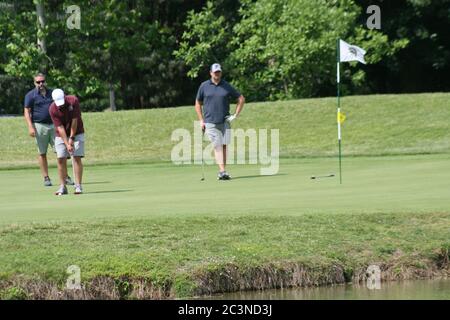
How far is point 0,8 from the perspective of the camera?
5062cm

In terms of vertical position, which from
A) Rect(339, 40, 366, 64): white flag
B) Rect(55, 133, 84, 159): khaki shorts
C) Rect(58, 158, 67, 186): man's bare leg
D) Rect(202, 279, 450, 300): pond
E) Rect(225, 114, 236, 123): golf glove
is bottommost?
Rect(202, 279, 450, 300): pond

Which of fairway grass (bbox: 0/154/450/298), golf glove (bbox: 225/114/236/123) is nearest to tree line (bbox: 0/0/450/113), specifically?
golf glove (bbox: 225/114/236/123)

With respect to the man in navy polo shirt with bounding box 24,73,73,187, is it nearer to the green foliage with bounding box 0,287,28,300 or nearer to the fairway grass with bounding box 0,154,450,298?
the fairway grass with bounding box 0,154,450,298

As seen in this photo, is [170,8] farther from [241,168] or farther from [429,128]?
[241,168]

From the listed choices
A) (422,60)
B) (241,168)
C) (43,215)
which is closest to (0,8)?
(422,60)

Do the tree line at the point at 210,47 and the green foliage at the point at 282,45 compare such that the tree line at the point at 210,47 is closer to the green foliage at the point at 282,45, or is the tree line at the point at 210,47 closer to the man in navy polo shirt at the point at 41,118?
the green foliage at the point at 282,45

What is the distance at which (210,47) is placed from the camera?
50625 mm

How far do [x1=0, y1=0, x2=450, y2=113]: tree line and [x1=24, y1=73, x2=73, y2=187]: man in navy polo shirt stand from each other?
20896 mm

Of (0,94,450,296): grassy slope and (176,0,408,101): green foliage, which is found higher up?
(176,0,408,101): green foliage

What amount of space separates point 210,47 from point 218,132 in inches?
1163

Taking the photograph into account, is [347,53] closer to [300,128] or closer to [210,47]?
[300,128]

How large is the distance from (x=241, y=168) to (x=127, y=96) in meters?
34.5

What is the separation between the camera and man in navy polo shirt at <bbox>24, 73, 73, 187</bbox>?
2114cm

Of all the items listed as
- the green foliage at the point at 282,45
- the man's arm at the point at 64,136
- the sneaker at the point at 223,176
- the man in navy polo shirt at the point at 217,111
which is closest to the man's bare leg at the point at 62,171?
the man's arm at the point at 64,136
